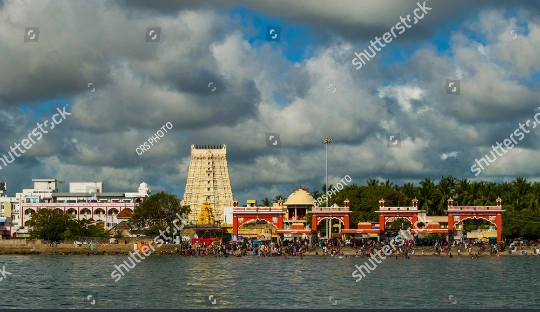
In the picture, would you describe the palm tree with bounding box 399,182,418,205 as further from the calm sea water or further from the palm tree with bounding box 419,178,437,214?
the calm sea water

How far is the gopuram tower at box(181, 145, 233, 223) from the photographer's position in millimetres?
151375

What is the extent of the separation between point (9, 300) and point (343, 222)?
5973 centimetres

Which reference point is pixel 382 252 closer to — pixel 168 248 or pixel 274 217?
pixel 274 217

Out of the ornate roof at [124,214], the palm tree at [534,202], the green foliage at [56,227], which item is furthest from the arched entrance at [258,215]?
the ornate roof at [124,214]

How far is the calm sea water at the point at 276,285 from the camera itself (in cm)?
4328

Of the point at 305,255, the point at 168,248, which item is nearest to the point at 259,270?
the point at 305,255

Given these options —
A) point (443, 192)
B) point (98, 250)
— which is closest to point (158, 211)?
point (98, 250)

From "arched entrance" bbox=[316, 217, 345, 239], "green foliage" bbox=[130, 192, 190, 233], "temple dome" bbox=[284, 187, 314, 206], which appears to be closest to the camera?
"arched entrance" bbox=[316, 217, 345, 239]

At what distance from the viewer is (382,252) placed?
84.6m

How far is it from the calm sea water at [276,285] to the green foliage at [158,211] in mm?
31914

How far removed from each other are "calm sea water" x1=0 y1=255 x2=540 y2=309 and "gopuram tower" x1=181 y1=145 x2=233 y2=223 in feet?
250

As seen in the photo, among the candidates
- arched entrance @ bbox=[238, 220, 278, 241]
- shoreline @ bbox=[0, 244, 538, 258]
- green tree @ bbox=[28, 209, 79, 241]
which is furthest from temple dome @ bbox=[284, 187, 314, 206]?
green tree @ bbox=[28, 209, 79, 241]

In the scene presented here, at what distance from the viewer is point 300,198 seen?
10869 cm

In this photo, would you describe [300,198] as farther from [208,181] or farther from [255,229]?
[208,181]
